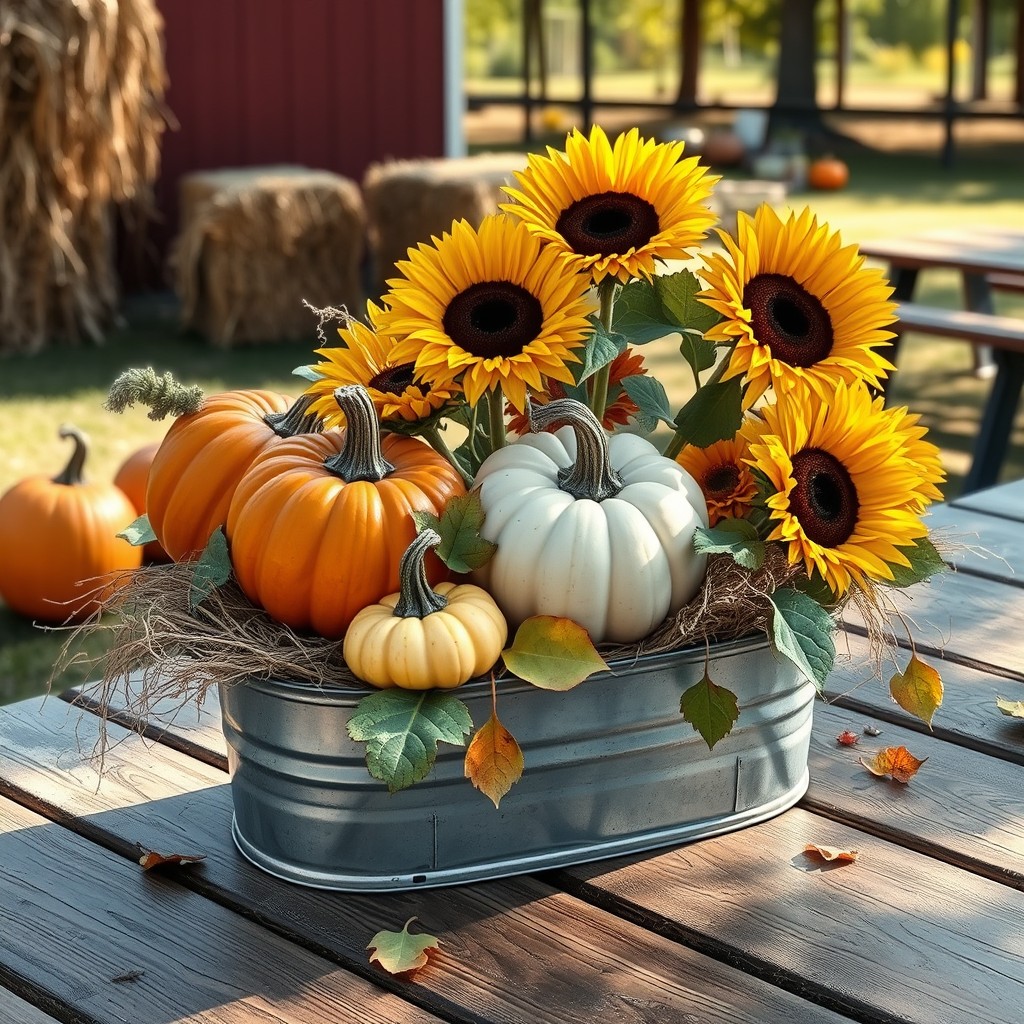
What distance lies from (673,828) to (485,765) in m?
0.24

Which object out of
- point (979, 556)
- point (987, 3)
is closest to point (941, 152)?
point (987, 3)

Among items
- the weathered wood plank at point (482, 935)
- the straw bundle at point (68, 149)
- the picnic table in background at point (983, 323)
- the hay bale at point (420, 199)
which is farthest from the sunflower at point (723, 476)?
the hay bale at point (420, 199)

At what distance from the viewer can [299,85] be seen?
757cm

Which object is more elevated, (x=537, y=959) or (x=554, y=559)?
(x=554, y=559)

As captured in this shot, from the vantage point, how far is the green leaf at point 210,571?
1186 mm

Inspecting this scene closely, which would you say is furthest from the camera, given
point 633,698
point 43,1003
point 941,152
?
point 941,152

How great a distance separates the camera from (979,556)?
2.01m

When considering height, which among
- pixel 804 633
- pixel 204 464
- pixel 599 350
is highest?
pixel 599 350

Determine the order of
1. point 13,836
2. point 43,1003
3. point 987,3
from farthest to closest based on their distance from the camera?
point 987,3
point 13,836
point 43,1003

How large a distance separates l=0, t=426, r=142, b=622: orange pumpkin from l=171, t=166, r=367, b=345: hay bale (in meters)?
2.80

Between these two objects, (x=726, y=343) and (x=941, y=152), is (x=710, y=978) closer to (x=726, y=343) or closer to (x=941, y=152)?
(x=726, y=343)

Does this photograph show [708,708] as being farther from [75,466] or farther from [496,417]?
[75,466]

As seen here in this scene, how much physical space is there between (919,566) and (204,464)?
24.3 inches

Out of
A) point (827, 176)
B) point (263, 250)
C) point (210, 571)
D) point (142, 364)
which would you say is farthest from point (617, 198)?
point (827, 176)
